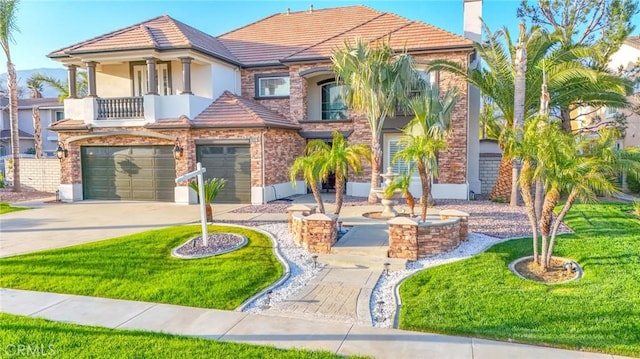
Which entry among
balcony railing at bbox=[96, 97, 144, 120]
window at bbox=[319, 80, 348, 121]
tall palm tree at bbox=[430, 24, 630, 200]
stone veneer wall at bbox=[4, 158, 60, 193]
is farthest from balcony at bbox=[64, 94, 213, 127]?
tall palm tree at bbox=[430, 24, 630, 200]

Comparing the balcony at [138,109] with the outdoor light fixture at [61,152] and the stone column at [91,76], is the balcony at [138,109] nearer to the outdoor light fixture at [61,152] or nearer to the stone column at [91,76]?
the stone column at [91,76]

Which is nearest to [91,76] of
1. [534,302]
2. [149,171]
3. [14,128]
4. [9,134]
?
[149,171]

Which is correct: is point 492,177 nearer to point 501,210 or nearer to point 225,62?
point 501,210

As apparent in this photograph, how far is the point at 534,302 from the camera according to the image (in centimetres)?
638

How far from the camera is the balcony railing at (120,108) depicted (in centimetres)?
1783

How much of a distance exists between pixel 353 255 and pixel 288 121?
1153 cm

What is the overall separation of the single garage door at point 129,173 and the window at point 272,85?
208 inches

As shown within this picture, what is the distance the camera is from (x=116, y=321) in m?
6.11

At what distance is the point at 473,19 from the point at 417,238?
45.5 ft

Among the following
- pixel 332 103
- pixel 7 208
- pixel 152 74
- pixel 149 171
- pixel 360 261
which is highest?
pixel 152 74

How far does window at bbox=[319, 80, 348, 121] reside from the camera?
20344mm

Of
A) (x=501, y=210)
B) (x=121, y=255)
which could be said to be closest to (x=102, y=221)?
(x=121, y=255)

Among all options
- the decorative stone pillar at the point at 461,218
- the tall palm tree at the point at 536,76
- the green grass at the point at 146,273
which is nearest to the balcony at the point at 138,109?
the green grass at the point at 146,273

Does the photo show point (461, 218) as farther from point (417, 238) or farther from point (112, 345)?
point (112, 345)
